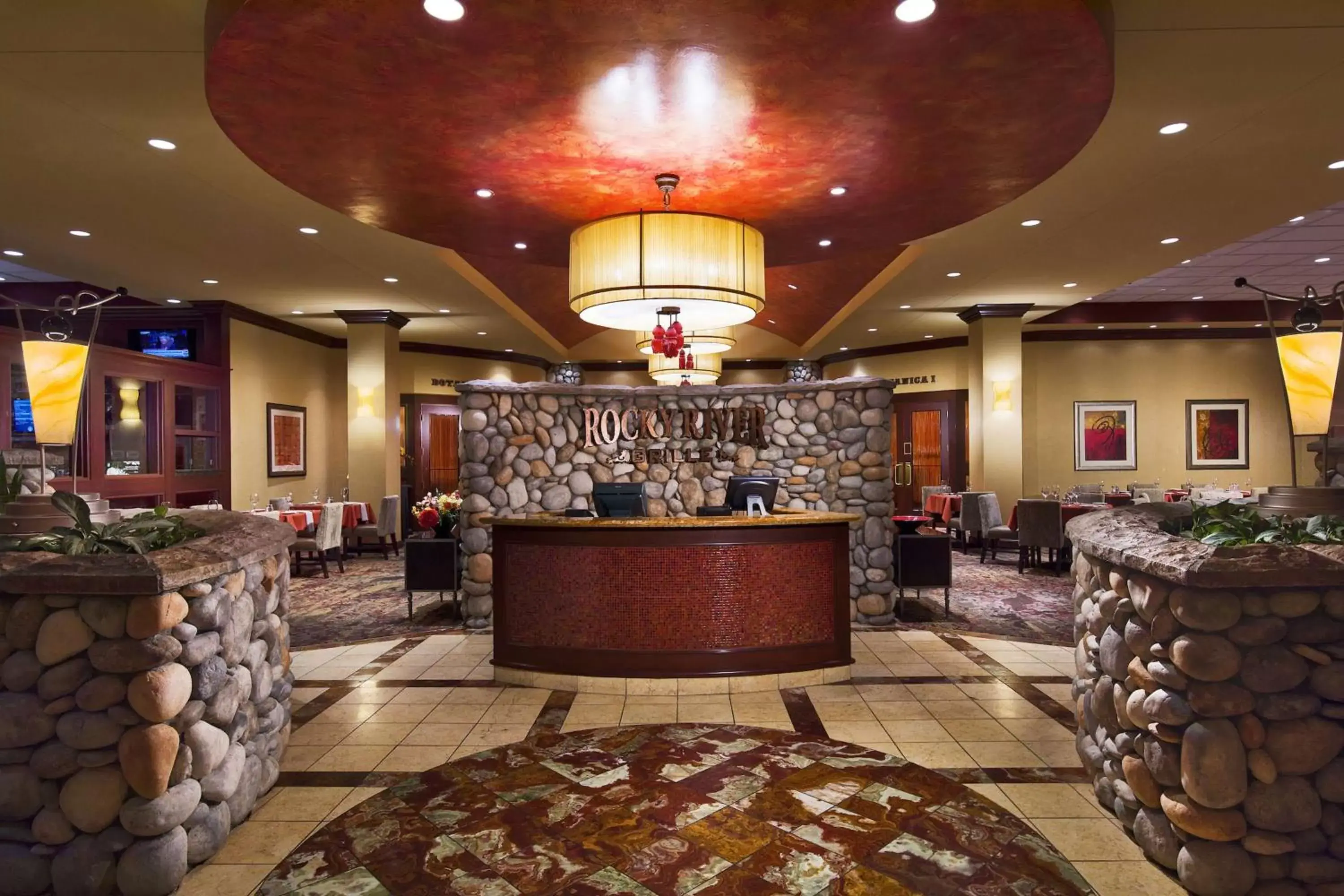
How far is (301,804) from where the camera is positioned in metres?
3.34

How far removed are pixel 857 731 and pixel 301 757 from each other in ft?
9.35

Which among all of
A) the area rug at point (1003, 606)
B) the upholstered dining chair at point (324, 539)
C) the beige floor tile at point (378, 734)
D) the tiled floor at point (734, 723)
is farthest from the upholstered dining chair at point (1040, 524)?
the upholstered dining chair at point (324, 539)

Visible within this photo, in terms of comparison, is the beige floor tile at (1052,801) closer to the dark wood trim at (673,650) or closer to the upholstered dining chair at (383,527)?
the dark wood trim at (673,650)

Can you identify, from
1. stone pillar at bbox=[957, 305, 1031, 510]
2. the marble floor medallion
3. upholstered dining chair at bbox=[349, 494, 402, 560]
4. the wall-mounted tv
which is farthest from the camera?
stone pillar at bbox=[957, 305, 1031, 510]

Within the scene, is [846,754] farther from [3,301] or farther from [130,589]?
[3,301]

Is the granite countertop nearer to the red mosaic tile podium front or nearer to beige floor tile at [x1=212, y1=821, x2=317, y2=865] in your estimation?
the red mosaic tile podium front

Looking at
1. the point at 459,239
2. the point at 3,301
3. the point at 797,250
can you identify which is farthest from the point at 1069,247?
the point at 3,301

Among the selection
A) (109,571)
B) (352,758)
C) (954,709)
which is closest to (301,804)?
(352,758)

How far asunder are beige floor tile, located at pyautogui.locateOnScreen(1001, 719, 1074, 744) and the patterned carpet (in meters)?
2.05

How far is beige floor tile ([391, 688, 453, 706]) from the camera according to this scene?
4742 mm

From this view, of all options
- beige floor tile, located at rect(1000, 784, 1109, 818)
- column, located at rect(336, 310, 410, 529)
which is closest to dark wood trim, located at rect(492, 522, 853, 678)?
beige floor tile, located at rect(1000, 784, 1109, 818)

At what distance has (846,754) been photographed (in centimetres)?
364

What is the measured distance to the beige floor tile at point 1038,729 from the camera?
4.03 meters

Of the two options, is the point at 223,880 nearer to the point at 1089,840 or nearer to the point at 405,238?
the point at 1089,840
